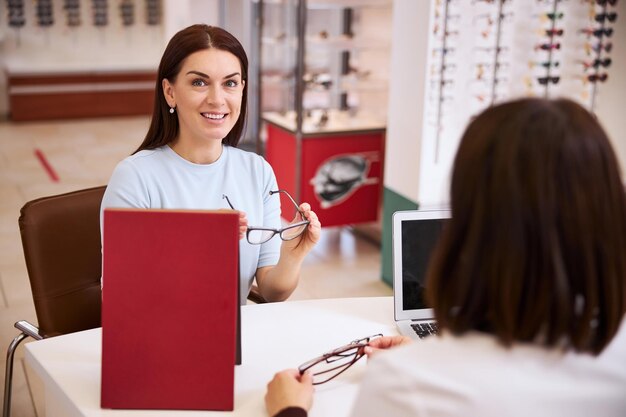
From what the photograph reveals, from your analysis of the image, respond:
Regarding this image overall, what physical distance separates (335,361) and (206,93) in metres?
0.88

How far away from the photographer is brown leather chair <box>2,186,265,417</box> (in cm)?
226

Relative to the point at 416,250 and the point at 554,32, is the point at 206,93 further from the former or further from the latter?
the point at 554,32

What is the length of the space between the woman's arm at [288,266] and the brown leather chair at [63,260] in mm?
542

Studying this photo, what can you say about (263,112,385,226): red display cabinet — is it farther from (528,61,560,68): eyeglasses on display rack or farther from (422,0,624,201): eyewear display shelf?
(528,61,560,68): eyeglasses on display rack

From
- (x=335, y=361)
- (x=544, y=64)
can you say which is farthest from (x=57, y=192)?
(x=335, y=361)

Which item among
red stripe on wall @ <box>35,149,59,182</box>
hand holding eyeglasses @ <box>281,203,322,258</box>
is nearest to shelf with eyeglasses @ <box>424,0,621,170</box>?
hand holding eyeglasses @ <box>281,203,322,258</box>

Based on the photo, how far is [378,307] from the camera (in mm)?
2207

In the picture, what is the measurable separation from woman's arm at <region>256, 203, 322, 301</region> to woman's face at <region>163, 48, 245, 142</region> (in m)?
0.36

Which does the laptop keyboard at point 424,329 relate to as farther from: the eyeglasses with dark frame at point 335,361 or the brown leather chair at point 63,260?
the brown leather chair at point 63,260

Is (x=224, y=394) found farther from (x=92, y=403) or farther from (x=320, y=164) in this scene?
(x=320, y=164)

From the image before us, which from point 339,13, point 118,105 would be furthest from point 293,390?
point 118,105

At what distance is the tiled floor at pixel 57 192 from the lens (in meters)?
3.90

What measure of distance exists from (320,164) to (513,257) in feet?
13.3

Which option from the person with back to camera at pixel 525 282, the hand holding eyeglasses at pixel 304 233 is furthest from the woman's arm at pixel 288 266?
the person with back to camera at pixel 525 282
